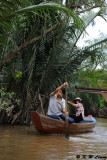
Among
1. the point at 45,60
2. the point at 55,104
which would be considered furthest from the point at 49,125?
the point at 45,60

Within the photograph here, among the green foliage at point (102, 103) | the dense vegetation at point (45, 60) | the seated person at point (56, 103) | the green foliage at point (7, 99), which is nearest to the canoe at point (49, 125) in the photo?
the seated person at point (56, 103)

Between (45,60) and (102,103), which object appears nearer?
(45,60)

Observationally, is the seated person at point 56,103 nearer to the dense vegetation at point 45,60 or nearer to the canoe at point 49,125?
the canoe at point 49,125

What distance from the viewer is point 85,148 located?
6.96m

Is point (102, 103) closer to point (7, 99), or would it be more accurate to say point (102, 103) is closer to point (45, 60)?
point (45, 60)

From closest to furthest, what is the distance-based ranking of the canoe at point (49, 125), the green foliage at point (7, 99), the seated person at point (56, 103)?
the canoe at point (49, 125) → the seated person at point (56, 103) → the green foliage at point (7, 99)

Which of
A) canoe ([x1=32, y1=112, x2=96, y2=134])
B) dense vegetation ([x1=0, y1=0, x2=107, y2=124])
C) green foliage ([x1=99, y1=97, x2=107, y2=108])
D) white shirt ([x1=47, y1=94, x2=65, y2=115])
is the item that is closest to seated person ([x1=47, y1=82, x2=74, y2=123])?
white shirt ([x1=47, y1=94, x2=65, y2=115])

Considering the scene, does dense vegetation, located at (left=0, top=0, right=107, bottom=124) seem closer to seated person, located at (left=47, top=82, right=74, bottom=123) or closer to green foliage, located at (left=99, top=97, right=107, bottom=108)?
seated person, located at (left=47, top=82, right=74, bottom=123)

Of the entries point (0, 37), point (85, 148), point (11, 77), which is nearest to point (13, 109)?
point (11, 77)

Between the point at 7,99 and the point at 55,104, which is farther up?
the point at 7,99

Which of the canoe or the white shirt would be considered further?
the white shirt

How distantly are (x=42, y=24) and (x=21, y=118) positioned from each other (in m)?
4.31

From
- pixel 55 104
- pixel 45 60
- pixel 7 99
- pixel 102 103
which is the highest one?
pixel 45 60

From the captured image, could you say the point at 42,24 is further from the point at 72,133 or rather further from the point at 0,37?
the point at 0,37
